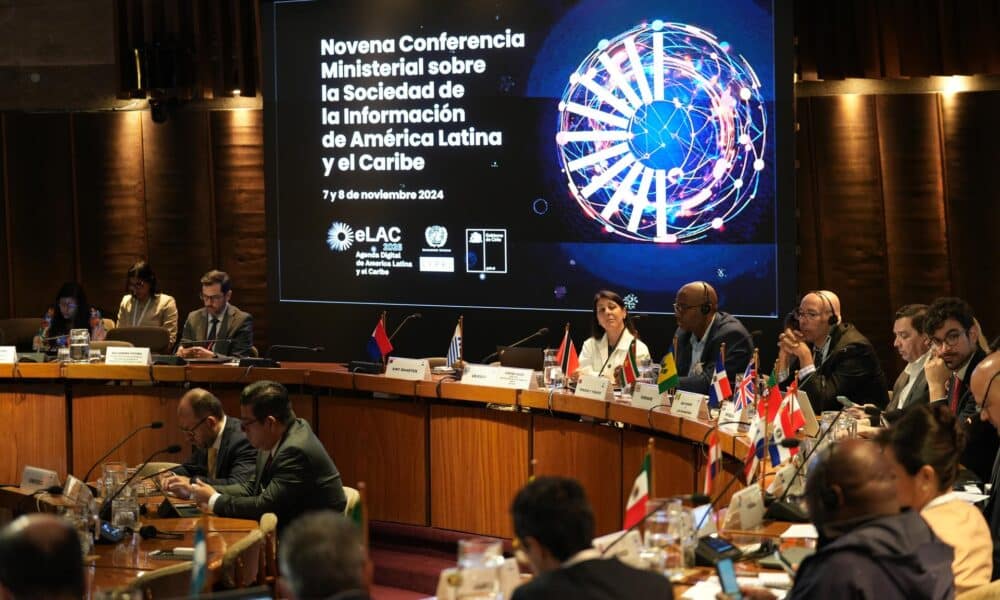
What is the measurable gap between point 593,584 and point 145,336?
6.33 meters

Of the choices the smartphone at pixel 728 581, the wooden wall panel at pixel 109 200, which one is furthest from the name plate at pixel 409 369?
the wooden wall panel at pixel 109 200

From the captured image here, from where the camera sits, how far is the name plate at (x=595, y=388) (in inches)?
225

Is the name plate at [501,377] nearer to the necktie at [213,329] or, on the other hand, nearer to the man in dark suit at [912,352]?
the man in dark suit at [912,352]

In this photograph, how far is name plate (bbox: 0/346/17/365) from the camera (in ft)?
23.8

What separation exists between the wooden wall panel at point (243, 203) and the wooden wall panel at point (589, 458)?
4406mm

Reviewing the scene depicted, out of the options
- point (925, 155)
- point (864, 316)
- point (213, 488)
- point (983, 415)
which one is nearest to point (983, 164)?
point (925, 155)

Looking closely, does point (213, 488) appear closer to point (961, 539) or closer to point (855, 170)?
point (961, 539)

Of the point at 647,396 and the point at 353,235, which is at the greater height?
the point at 353,235

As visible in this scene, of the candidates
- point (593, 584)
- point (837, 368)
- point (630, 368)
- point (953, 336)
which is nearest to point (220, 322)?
point (630, 368)

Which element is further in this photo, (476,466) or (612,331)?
(612,331)

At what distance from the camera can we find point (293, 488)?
465cm

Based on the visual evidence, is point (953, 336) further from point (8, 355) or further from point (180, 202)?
point (180, 202)

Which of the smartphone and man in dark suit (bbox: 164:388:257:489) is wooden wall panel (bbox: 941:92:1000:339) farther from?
the smartphone

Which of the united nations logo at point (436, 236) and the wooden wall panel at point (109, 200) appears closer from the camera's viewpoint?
the united nations logo at point (436, 236)
